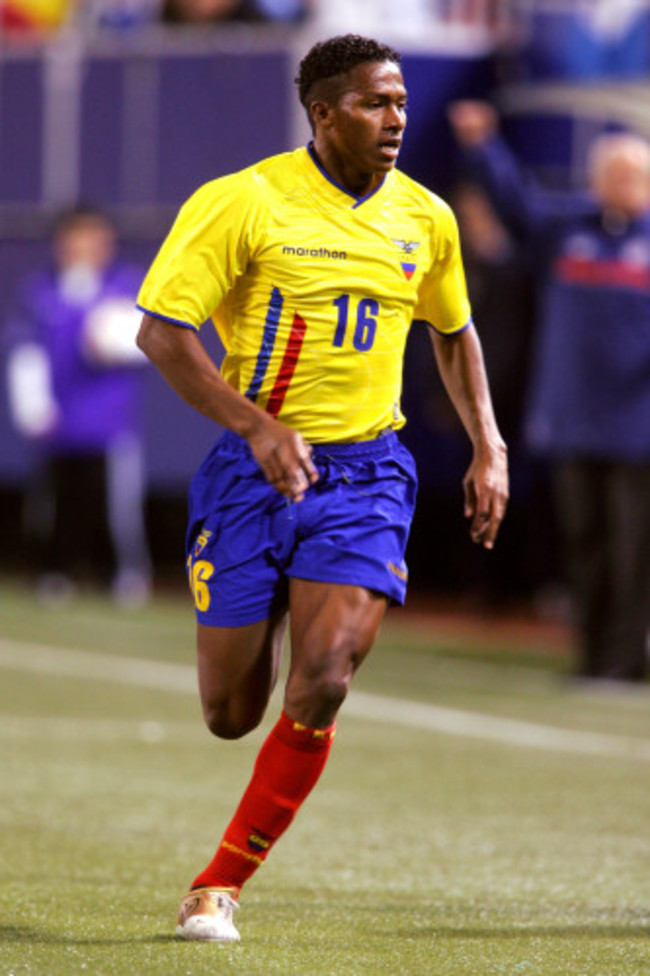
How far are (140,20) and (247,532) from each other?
1153cm

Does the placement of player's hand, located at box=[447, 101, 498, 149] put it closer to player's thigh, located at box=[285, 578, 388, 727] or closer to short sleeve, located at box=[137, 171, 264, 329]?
short sleeve, located at box=[137, 171, 264, 329]

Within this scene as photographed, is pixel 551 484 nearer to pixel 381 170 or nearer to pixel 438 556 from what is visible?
pixel 438 556

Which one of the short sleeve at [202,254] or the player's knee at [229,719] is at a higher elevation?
the short sleeve at [202,254]

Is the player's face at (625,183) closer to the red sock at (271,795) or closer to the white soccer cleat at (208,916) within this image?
the red sock at (271,795)

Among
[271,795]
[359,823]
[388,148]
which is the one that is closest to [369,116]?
[388,148]

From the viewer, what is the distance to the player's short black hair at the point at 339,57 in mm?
5840

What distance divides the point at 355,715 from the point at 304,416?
5.12m

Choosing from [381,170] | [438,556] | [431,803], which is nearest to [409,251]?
[381,170]

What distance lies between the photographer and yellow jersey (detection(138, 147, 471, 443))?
580cm

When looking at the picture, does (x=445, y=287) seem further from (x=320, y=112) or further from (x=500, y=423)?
(x=500, y=423)

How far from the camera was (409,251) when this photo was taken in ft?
19.7

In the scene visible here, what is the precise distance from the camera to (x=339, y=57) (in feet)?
19.2

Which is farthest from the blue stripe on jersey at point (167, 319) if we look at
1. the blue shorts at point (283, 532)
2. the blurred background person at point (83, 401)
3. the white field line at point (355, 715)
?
the blurred background person at point (83, 401)

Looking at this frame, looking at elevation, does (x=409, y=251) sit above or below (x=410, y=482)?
above
